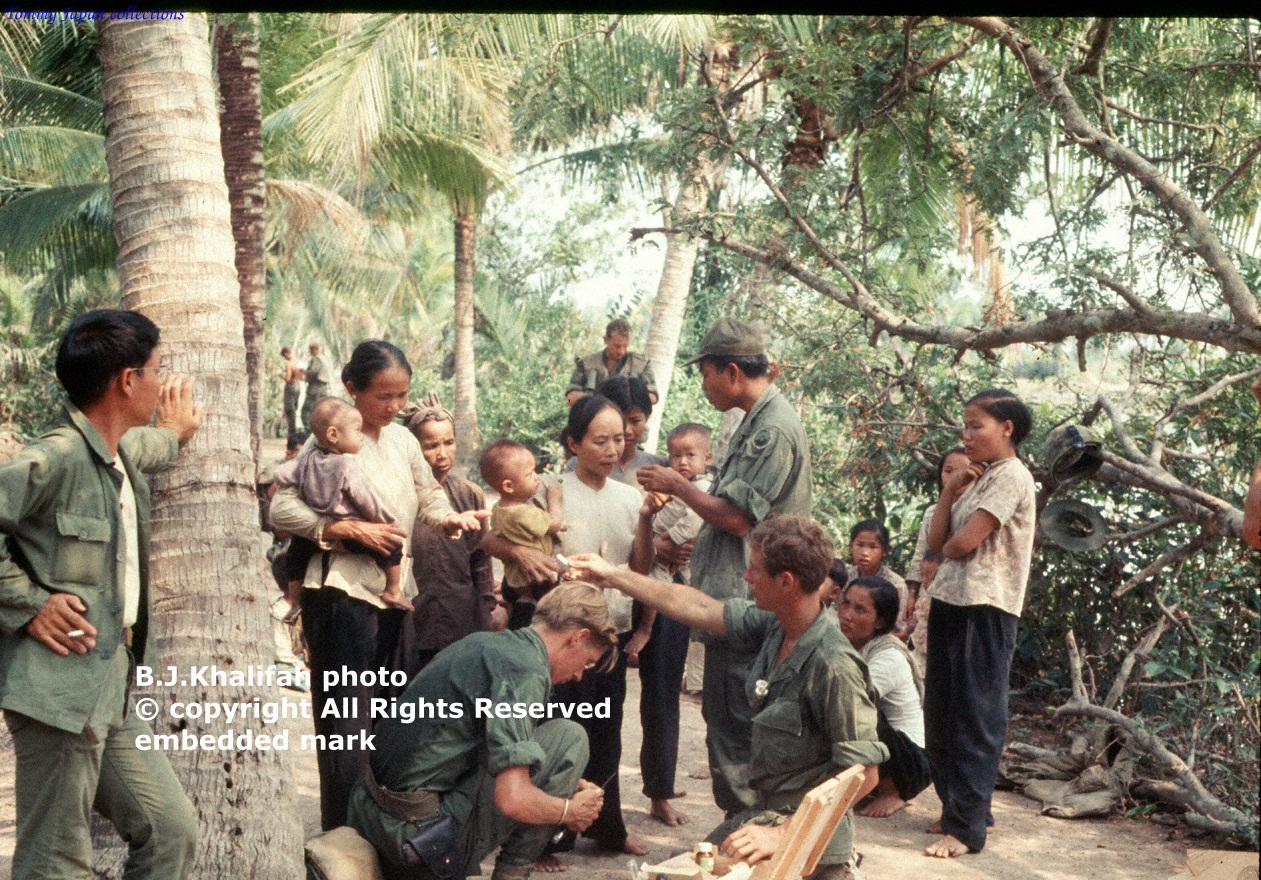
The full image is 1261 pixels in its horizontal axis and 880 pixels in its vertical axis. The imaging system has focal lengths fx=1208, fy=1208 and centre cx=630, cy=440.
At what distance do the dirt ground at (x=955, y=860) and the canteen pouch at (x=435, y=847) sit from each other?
3.48 ft

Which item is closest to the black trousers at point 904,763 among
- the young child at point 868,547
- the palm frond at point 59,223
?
the young child at point 868,547

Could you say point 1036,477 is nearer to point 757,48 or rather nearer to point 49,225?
point 757,48

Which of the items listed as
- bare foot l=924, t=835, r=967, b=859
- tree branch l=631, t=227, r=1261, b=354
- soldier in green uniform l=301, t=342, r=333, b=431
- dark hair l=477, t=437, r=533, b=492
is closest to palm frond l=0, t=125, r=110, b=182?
soldier in green uniform l=301, t=342, r=333, b=431

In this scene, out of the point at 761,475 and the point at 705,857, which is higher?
the point at 761,475

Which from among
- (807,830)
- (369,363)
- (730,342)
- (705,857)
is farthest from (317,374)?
(807,830)

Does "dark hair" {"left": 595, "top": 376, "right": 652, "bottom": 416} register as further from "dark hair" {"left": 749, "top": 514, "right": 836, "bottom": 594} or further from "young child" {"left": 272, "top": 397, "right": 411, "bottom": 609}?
"dark hair" {"left": 749, "top": 514, "right": 836, "bottom": 594}

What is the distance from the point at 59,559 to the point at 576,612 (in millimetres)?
1539

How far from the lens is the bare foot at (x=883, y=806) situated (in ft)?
19.0

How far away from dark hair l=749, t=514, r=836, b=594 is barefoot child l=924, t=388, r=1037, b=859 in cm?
150

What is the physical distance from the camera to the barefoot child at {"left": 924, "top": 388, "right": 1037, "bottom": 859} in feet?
16.9

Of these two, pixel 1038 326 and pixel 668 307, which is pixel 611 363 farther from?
pixel 1038 326

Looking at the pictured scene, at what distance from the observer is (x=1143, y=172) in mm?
5195

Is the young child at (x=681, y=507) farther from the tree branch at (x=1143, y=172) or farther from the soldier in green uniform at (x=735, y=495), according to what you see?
the tree branch at (x=1143, y=172)

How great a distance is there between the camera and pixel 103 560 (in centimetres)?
322
